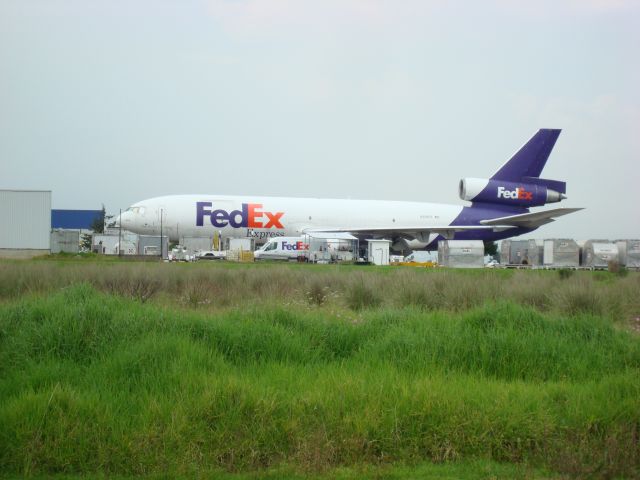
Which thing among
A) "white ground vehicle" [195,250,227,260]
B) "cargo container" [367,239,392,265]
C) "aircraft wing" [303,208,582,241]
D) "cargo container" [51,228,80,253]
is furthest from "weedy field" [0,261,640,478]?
"aircraft wing" [303,208,582,241]

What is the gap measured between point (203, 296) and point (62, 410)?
7.87 metres

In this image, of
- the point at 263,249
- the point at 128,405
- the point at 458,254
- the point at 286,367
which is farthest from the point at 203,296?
the point at 263,249

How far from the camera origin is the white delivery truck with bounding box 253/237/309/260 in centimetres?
3781

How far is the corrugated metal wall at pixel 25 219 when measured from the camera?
33.1 meters

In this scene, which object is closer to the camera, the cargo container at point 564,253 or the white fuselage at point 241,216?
the cargo container at point 564,253

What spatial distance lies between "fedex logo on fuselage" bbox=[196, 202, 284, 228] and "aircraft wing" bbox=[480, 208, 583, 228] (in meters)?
15.2

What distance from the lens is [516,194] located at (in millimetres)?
47688

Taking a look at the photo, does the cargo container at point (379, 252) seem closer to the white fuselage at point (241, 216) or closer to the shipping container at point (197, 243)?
the white fuselage at point (241, 216)

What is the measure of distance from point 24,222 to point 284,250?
13829 millimetres

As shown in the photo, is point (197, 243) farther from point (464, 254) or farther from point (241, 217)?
point (464, 254)

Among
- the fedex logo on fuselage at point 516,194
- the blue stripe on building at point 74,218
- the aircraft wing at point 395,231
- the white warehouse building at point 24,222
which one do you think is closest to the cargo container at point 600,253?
the aircraft wing at point 395,231

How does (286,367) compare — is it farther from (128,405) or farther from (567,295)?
(567,295)

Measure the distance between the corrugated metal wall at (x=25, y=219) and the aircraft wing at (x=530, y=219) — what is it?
95.4 feet

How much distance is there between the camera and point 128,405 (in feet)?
19.6
